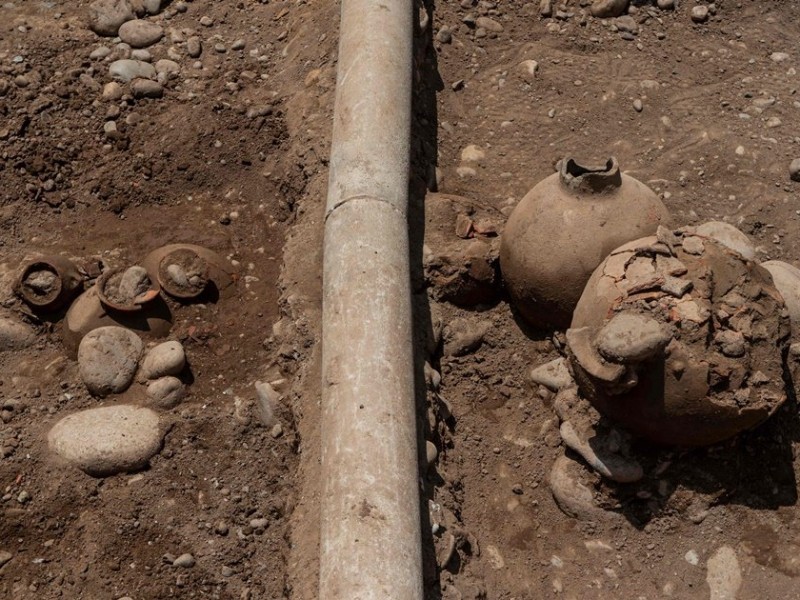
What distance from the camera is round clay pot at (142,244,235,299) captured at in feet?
17.7

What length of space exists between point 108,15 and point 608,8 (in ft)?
12.9

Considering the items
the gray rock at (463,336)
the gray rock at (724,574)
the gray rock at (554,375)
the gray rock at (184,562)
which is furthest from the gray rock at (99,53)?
the gray rock at (724,574)

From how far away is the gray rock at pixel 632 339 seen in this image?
373 centimetres

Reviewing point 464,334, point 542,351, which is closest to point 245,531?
point 464,334

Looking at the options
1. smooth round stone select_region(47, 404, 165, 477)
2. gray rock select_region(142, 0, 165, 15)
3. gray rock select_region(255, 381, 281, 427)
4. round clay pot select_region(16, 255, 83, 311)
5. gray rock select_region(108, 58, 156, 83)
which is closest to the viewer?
smooth round stone select_region(47, 404, 165, 477)

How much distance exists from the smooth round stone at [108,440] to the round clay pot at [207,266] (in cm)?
91

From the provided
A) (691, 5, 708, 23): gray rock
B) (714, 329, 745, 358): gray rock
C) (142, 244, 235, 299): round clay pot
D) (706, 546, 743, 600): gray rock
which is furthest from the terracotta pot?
(691, 5, 708, 23): gray rock

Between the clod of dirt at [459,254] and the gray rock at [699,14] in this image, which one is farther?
the gray rock at [699,14]

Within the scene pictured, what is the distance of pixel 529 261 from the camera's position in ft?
15.3

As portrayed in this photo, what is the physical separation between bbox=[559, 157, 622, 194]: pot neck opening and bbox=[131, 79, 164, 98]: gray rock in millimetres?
3387

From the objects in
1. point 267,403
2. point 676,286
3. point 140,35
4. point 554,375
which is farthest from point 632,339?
point 140,35

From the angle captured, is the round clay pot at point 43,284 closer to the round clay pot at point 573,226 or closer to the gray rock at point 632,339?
the round clay pot at point 573,226

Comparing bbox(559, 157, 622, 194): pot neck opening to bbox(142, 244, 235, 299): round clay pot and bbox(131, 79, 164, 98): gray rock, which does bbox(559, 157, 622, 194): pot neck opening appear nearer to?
bbox(142, 244, 235, 299): round clay pot

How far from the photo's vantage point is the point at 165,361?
16.4 feet
